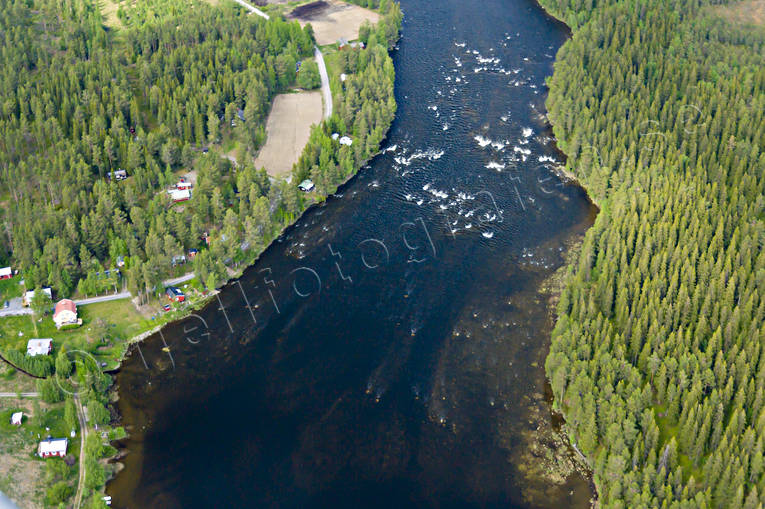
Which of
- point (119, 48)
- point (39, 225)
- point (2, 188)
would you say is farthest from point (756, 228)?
point (119, 48)

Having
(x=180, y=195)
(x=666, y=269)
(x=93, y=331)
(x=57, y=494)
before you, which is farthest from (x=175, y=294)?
(x=666, y=269)

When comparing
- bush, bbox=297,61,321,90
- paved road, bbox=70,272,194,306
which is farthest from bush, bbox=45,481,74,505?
bush, bbox=297,61,321,90

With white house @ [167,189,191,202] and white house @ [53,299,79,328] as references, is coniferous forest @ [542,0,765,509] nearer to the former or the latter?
white house @ [167,189,191,202]

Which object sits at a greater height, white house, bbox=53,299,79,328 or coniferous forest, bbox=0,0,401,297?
coniferous forest, bbox=0,0,401,297

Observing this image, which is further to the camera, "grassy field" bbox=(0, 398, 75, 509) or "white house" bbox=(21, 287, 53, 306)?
"white house" bbox=(21, 287, 53, 306)

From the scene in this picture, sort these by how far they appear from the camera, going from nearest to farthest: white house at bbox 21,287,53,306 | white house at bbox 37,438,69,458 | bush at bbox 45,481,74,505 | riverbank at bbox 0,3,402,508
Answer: bush at bbox 45,481,74,505 → white house at bbox 37,438,69,458 → riverbank at bbox 0,3,402,508 → white house at bbox 21,287,53,306

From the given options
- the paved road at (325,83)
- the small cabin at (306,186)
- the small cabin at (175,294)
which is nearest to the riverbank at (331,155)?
the small cabin at (306,186)

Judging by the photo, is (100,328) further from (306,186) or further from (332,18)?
(332,18)
